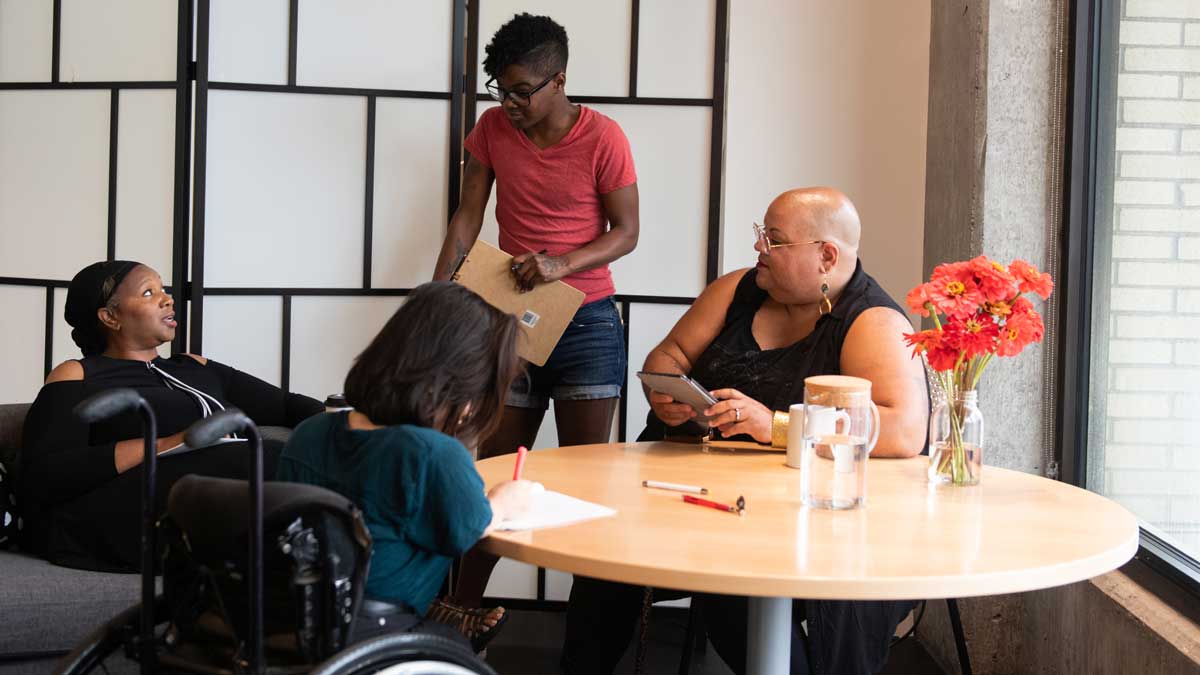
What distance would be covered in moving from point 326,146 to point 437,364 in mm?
2116

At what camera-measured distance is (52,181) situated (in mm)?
3754

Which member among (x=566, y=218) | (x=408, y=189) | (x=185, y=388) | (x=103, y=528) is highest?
(x=408, y=189)

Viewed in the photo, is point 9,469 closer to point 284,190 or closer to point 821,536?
point 284,190

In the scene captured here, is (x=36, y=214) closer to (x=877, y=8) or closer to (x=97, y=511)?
(x=97, y=511)

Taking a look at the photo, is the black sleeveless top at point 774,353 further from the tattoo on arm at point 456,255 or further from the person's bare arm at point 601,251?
the tattoo on arm at point 456,255

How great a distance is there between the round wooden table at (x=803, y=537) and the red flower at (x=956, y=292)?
309 millimetres

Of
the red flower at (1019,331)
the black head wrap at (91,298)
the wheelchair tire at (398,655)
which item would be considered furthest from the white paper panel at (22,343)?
the red flower at (1019,331)

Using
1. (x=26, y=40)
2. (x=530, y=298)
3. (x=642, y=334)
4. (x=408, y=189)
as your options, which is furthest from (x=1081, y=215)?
(x=26, y=40)

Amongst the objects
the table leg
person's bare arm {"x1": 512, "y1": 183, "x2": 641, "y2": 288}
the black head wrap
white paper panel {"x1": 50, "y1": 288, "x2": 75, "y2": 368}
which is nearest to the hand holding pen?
person's bare arm {"x1": 512, "y1": 183, "x2": 641, "y2": 288}

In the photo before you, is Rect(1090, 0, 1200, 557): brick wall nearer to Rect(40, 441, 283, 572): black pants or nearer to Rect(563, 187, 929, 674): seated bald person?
Rect(563, 187, 929, 674): seated bald person

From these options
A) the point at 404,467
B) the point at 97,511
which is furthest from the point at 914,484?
the point at 97,511

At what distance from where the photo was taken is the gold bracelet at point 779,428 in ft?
7.68

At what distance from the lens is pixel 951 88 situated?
11.0 feet

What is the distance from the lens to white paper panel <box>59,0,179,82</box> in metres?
3.63
